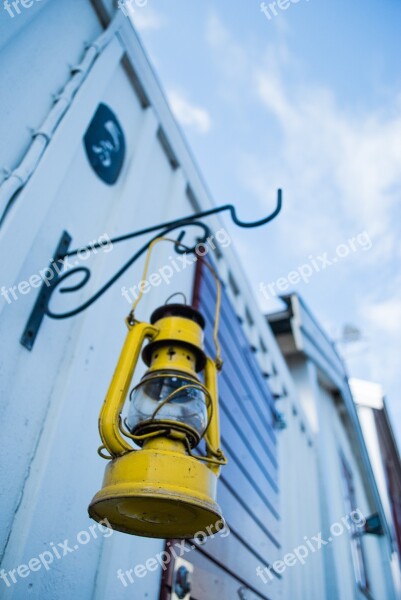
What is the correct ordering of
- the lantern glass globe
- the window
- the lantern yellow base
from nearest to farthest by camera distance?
the lantern yellow base
the lantern glass globe
the window

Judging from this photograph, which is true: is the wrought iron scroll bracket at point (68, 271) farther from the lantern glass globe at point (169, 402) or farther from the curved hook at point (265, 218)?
the lantern glass globe at point (169, 402)

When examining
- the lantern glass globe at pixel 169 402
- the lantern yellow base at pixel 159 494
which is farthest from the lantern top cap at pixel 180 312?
the lantern yellow base at pixel 159 494

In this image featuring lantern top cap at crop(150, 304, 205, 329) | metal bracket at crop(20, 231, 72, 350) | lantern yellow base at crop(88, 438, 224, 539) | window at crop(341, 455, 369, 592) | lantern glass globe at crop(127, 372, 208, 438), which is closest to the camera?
lantern yellow base at crop(88, 438, 224, 539)

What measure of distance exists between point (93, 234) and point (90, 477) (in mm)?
1110

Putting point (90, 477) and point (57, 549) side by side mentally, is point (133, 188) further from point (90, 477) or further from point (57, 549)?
point (57, 549)

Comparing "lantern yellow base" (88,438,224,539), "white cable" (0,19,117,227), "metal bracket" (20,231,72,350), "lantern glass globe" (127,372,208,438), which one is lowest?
"lantern yellow base" (88,438,224,539)

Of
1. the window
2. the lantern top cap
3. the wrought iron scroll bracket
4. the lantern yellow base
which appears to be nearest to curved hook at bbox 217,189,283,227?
the wrought iron scroll bracket

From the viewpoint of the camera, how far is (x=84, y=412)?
1636 mm

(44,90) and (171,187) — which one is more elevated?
(171,187)

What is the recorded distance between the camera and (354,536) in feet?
21.5

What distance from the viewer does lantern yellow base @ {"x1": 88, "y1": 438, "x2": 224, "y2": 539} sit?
85cm

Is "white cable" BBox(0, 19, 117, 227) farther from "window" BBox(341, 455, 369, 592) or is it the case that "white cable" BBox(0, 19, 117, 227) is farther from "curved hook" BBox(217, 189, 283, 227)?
"window" BBox(341, 455, 369, 592)

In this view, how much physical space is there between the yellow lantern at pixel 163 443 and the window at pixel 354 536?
6.43 meters

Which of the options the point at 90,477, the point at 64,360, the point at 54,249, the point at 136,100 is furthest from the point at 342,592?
the point at 136,100
